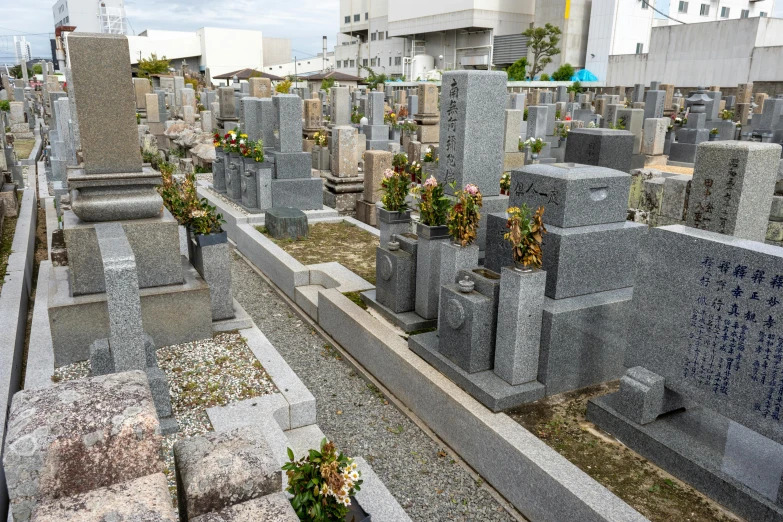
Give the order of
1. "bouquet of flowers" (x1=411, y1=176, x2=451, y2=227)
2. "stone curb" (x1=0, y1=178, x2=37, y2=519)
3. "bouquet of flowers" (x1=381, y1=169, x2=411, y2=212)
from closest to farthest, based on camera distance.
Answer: "stone curb" (x1=0, y1=178, x2=37, y2=519)
"bouquet of flowers" (x1=411, y1=176, x2=451, y2=227)
"bouquet of flowers" (x1=381, y1=169, x2=411, y2=212)

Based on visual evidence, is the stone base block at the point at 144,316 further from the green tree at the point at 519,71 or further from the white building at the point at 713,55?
the green tree at the point at 519,71

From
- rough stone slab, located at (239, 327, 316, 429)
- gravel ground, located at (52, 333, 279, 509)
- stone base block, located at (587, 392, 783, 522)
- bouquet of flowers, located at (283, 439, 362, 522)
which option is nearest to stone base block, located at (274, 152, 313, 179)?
gravel ground, located at (52, 333, 279, 509)

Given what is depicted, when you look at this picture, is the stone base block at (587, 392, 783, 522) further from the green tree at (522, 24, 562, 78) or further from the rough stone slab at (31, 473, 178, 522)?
the green tree at (522, 24, 562, 78)

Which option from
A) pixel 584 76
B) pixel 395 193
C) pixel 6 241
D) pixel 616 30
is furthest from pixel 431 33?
pixel 395 193

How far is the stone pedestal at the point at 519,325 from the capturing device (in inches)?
173

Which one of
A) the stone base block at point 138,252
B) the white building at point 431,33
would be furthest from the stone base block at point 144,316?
the white building at point 431,33

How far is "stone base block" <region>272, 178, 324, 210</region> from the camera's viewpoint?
34.9 feet

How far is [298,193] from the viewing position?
35.5 feet

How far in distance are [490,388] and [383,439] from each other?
1029 mm

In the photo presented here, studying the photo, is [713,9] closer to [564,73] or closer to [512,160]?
[564,73]

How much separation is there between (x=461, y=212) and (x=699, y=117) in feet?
53.3

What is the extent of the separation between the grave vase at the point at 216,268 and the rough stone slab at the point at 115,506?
3.66 m

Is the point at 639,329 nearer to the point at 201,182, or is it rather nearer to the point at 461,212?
the point at 461,212

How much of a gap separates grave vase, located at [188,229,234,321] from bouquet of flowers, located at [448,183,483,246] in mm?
2194
